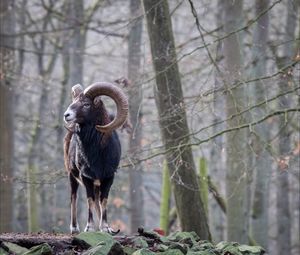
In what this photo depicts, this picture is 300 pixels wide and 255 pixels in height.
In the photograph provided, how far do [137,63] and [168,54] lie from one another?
6407mm

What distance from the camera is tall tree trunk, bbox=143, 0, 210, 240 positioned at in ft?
36.1

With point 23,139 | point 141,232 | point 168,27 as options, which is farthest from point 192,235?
point 23,139

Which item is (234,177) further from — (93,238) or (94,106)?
(93,238)

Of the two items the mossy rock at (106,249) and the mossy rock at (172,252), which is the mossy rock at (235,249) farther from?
the mossy rock at (106,249)

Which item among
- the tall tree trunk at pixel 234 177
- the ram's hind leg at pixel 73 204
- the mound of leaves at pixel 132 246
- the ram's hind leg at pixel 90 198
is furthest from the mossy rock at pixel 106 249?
the tall tree trunk at pixel 234 177

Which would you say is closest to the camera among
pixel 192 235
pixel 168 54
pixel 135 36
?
pixel 192 235

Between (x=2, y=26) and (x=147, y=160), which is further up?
(x=2, y=26)

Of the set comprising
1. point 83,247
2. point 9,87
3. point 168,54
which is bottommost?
point 83,247

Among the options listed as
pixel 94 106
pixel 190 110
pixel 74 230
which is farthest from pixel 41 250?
pixel 190 110

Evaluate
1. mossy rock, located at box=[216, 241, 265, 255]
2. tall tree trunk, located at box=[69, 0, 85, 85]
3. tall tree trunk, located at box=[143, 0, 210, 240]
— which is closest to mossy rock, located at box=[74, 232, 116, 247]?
mossy rock, located at box=[216, 241, 265, 255]

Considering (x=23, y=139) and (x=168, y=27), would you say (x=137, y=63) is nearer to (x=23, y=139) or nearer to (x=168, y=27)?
(x=168, y=27)

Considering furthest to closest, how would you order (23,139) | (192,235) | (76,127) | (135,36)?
(23,139) → (135,36) → (192,235) → (76,127)

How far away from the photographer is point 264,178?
17109 mm

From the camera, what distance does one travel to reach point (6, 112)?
16.2m
